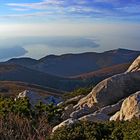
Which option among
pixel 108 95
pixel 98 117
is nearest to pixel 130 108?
pixel 98 117

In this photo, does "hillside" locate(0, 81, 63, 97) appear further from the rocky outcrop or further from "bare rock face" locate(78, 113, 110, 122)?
"bare rock face" locate(78, 113, 110, 122)

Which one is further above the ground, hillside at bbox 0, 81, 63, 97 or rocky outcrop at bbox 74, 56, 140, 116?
Answer: rocky outcrop at bbox 74, 56, 140, 116

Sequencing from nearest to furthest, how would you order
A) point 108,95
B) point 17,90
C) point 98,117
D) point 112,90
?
point 98,117 → point 108,95 → point 112,90 → point 17,90

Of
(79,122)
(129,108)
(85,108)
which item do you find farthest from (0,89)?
(79,122)

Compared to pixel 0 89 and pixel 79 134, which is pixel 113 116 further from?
pixel 0 89

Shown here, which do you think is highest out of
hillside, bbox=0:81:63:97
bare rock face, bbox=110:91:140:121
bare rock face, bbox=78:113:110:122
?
bare rock face, bbox=110:91:140:121

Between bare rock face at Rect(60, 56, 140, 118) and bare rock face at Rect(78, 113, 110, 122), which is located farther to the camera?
bare rock face at Rect(60, 56, 140, 118)

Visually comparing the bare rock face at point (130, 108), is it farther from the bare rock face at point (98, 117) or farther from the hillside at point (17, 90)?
the hillside at point (17, 90)

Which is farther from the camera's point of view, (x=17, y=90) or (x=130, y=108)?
(x=17, y=90)

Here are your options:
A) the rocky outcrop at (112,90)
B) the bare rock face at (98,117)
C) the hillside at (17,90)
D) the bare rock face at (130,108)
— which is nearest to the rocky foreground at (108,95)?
the rocky outcrop at (112,90)

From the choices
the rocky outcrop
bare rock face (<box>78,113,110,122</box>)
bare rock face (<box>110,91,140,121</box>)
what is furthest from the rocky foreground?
bare rock face (<box>110,91,140,121</box>)

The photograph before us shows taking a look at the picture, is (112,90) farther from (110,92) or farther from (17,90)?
(17,90)
